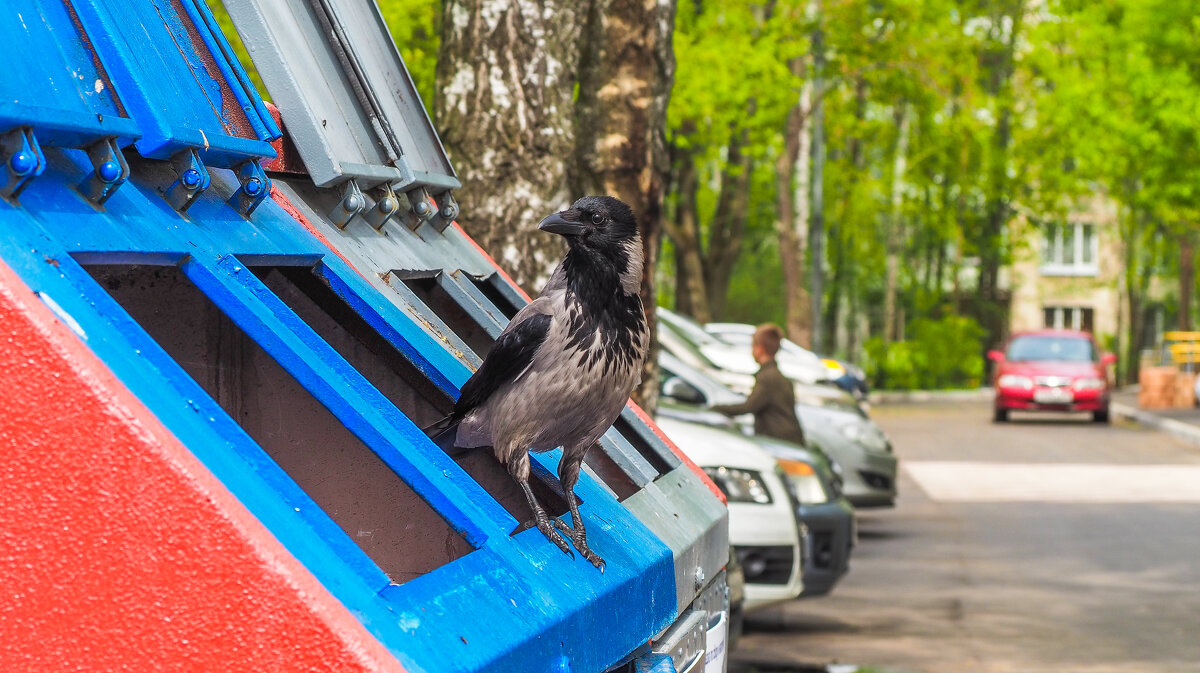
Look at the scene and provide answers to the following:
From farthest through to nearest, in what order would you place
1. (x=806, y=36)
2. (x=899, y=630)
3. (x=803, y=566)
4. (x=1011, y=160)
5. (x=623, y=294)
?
(x=1011, y=160) → (x=806, y=36) → (x=899, y=630) → (x=803, y=566) → (x=623, y=294)

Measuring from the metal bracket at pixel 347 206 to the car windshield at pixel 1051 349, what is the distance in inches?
1075

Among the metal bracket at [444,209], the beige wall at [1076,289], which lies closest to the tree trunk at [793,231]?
the metal bracket at [444,209]

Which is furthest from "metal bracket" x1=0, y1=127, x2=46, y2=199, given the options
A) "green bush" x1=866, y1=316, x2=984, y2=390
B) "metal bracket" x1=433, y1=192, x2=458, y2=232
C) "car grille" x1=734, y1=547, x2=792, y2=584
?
"green bush" x1=866, y1=316, x2=984, y2=390

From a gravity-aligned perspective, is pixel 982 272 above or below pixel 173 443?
below

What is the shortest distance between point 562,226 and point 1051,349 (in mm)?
28606

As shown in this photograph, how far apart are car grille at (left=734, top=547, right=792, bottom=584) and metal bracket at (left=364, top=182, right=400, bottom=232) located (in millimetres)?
4718

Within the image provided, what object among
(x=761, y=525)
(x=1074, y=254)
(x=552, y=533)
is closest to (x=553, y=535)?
(x=552, y=533)

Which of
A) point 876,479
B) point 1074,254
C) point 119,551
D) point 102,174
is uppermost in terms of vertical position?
point 102,174

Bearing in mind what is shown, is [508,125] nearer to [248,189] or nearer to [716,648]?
[716,648]

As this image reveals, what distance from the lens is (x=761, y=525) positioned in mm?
7965

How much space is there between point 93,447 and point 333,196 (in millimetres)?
1650

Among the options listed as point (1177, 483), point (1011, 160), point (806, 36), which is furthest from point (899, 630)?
point (1011, 160)

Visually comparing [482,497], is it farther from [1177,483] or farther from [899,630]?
[1177,483]

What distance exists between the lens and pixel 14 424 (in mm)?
1832
